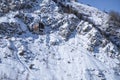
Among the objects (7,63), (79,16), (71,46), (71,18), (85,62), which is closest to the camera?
(7,63)

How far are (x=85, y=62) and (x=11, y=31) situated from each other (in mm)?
11225

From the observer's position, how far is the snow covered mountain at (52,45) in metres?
34.9

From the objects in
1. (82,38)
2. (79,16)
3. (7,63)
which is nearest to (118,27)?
(79,16)

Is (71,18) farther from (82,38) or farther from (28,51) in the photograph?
(28,51)

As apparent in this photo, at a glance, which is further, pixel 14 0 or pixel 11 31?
pixel 14 0

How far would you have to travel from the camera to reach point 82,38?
41.8m

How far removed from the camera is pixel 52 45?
3981 cm

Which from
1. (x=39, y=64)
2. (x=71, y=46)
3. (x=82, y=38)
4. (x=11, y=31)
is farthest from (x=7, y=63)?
(x=82, y=38)

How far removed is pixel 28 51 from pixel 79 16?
13.6m

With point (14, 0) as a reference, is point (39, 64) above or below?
below

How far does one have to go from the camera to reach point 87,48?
131ft

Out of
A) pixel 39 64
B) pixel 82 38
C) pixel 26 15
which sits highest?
pixel 26 15

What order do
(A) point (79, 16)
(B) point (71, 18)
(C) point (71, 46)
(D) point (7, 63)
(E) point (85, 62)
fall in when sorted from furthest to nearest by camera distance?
(A) point (79, 16)
(B) point (71, 18)
(C) point (71, 46)
(E) point (85, 62)
(D) point (7, 63)

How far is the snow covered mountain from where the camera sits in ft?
115
